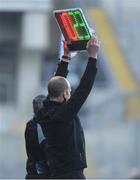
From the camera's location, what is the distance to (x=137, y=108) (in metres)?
18.2

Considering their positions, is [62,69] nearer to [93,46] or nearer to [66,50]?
[66,50]

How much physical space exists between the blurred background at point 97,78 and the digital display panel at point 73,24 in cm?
692

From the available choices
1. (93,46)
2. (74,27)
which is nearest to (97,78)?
(74,27)

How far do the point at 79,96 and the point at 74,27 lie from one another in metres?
0.54

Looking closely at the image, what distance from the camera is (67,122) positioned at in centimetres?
711

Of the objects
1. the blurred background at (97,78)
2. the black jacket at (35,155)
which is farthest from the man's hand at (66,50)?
the blurred background at (97,78)

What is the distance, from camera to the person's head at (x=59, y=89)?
710 centimetres

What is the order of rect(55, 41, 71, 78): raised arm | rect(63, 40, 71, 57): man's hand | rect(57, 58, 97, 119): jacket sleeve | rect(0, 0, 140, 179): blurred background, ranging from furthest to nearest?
1. rect(0, 0, 140, 179): blurred background
2. rect(55, 41, 71, 78): raised arm
3. rect(63, 40, 71, 57): man's hand
4. rect(57, 58, 97, 119): jacket sleeve

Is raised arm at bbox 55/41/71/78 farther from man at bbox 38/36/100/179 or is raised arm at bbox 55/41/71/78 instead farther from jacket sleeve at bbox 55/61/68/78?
man at bbox 38/36/100/179

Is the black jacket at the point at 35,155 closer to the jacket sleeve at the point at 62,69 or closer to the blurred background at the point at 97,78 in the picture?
the jacket sleeve at the point at 62,69

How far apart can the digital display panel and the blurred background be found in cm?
692

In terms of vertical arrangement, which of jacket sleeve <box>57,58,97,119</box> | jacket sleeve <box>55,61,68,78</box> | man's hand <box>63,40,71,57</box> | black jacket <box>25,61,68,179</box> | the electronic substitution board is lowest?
black jacket <box>25,61,68,179</box>

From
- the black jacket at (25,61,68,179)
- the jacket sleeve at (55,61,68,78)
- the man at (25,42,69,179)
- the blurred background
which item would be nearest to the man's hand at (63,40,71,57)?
the man at (25,42,69,179)

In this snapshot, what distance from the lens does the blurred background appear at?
54.5ft
